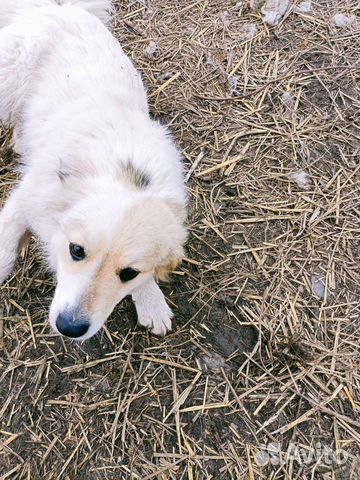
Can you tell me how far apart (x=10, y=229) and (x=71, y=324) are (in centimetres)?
101

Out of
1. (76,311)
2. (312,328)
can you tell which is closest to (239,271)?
(312,328)

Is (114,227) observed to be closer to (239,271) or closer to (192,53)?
(239,271)

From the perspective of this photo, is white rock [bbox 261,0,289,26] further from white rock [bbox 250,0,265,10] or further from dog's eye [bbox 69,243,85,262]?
dog's eye [bbox 69,243,85,262]

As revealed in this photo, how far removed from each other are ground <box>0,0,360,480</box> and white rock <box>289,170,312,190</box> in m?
0.01

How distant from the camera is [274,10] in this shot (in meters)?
4.58

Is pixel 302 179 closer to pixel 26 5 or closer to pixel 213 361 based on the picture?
pixel 213 361

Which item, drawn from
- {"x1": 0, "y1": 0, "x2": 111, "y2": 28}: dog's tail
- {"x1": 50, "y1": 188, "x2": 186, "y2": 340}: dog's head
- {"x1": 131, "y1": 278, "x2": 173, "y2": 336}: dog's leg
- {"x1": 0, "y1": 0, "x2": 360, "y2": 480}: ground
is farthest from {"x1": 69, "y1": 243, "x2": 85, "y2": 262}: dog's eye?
{"x1": 0, "y1": 0, "x2": 111, "y2": 28}: dog's tail

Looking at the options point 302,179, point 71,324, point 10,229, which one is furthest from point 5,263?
point 302,179

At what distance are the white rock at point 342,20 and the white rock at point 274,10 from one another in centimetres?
48

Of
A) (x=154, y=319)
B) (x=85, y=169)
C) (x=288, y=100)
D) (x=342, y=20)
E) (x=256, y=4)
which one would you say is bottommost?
(x=154, y=319)

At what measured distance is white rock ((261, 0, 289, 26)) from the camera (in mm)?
4551

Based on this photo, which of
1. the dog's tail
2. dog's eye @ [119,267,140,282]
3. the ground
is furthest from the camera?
the dog's tail

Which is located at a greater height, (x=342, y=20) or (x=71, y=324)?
(x=71, y=324)

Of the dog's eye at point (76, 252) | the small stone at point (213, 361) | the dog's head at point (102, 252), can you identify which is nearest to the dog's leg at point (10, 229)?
the dog's head at point (102, 252)
